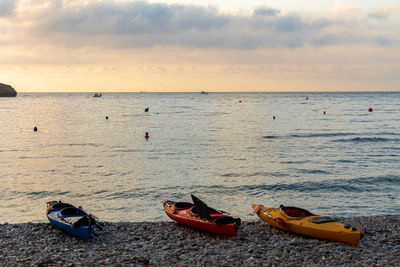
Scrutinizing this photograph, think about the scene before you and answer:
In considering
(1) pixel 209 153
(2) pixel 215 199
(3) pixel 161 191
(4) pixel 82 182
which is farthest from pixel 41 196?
(1) pixel 209 153

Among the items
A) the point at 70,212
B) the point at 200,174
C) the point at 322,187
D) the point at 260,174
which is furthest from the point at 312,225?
the point at 200,174

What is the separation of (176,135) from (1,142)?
21282 mm

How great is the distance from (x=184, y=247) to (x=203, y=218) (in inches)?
75.6

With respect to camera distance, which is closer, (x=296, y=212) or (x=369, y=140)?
(x=296, y=212)

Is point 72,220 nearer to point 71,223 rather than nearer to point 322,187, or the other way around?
point 71,223

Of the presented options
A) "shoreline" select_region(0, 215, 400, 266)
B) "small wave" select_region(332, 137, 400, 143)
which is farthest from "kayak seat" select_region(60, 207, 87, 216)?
"small wave" select_region(332, 137, 400, 143)

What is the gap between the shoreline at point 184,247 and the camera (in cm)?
1156

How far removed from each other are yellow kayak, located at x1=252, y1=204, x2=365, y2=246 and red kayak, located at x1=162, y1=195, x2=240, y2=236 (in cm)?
188

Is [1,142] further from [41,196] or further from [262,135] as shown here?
[262,135]

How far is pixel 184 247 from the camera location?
12.8m

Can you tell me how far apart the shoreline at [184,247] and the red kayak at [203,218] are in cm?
30

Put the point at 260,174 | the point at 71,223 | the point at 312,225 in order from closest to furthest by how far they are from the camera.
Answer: the point at 71,223 < the point at 312,225 < the point at 260,174

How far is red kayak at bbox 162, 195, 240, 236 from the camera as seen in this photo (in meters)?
13.9

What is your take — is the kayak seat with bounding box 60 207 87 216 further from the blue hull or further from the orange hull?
the orange hull
